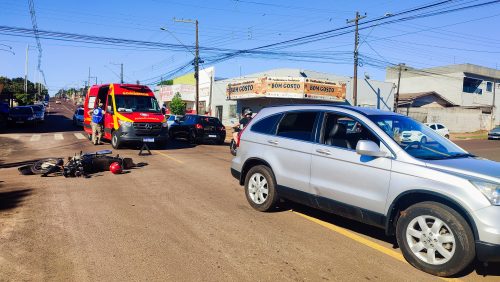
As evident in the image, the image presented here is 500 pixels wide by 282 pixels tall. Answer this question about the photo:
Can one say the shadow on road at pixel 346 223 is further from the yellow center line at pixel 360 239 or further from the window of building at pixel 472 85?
the window of building at pixel 472 85

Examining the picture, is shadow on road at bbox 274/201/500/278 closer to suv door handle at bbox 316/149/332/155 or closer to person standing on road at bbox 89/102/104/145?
suv door handle at bbox 316/149/332/155

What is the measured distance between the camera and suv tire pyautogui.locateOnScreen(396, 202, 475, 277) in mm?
3961

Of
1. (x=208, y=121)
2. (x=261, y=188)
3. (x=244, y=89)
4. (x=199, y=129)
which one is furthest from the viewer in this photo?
(x=244, y=89)

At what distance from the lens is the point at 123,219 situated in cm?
595

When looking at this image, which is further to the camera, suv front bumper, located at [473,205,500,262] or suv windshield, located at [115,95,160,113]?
suv windshield, located at [115,95,160,113]

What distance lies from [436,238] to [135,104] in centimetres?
1364

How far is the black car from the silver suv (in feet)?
42.1

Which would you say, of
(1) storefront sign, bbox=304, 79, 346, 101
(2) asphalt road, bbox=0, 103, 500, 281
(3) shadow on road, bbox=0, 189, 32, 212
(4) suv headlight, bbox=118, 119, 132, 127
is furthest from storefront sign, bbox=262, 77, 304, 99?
(3) shadow on road, bbox=0, 189, 32, 212

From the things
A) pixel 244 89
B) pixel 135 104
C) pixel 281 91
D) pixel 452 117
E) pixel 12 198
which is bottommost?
pixel 12 198

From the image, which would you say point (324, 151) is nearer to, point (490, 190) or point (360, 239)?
point (360, 239)

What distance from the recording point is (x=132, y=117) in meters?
15.0

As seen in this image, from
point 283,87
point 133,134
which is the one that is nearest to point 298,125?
point 133,134

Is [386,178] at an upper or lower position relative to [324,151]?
lower

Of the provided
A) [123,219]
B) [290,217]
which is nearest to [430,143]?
[290,217]
